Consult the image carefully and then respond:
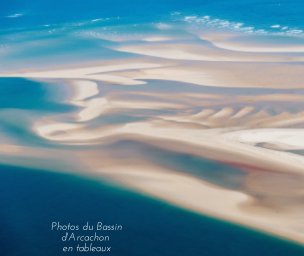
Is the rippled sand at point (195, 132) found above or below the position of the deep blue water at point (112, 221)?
above

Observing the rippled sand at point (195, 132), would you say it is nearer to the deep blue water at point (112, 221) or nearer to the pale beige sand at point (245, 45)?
the pale beige sand at point (245, 45)

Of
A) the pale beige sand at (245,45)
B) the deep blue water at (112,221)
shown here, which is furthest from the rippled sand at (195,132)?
the deep blue water at (112,221)

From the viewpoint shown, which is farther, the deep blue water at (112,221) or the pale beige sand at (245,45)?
the pale beige sand at (245,45)

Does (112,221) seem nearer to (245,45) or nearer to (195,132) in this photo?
(195,132)

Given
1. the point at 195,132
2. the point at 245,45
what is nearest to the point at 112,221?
the point at 195,132

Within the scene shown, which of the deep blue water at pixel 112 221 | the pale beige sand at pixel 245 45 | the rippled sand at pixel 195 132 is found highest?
the pale beige sand at pixel 245 45

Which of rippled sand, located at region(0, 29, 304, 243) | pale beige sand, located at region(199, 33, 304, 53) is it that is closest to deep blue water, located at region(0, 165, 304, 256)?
rippled sand, located at region(0, 29, 304, 243)
